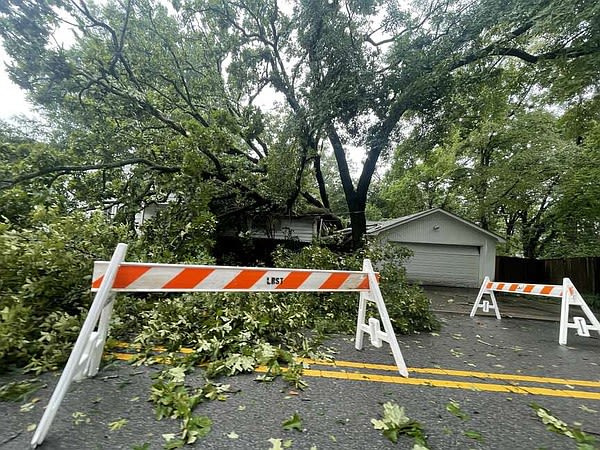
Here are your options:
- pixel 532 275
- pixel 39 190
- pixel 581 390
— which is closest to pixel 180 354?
pixel 581 390

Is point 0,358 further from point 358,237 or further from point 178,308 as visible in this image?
point 358,237

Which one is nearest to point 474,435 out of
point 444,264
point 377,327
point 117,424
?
point 377,327

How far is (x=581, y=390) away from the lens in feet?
8.17

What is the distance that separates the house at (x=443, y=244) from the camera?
1300cm

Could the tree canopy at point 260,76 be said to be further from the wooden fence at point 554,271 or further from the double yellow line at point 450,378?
the wooden fence at point 554,271

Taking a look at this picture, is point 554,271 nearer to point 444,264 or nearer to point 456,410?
point 444,264

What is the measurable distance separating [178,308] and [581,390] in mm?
4167

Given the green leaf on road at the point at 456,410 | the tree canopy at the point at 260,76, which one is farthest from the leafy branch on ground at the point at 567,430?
the tree canopy at the point at 260,76

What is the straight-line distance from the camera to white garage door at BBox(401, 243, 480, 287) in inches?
505

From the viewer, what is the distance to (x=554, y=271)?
12.9 m

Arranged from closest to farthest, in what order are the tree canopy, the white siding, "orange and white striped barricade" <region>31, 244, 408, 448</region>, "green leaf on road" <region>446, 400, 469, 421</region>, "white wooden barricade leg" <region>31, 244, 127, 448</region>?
"white wooden barricade leg" <region>31, 244, 127, 448</region>, "orange and white striped barricade" <region>31, 244, 408, 448</region>, "green leaf on road" <region>446, 400, 469, 421</region>, the tree canopy, the white siding

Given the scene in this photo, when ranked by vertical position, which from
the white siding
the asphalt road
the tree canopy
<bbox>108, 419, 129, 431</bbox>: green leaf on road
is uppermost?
the tree canopy

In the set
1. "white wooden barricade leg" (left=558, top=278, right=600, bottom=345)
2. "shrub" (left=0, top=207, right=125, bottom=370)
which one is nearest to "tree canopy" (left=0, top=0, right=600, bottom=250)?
"shrub" (left=0, top=207, right=125, bottom=370)

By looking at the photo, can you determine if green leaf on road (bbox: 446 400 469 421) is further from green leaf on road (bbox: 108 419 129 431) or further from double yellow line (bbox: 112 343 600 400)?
green leaf on road (bbox: 108 419 129 431)
